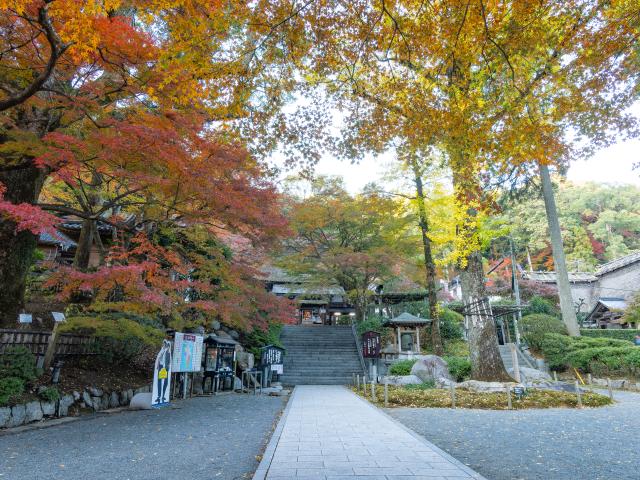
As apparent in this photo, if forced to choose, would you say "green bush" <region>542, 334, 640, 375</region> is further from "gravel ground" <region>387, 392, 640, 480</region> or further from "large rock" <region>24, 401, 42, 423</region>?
"large rock" <region>24, 401, 42, 423</region>

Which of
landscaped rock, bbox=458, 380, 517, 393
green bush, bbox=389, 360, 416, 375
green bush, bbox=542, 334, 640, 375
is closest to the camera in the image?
landscaped rock, bbox=458, 380, 517, 393

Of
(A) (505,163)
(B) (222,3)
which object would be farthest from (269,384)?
(B) (222,3)

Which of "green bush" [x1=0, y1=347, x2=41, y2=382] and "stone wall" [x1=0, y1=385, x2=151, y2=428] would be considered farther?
"green bush" [x1=0, y1=347, x2=41, y2=382]

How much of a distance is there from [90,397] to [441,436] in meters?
7.07

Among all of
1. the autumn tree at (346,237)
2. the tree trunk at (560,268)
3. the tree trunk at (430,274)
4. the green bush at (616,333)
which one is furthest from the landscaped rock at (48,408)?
the green bush at (616,333)

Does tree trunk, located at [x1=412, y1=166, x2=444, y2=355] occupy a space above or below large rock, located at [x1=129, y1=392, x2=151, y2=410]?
above

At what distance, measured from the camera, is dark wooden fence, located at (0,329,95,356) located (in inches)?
261

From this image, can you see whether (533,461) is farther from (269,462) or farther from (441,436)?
(269,462)

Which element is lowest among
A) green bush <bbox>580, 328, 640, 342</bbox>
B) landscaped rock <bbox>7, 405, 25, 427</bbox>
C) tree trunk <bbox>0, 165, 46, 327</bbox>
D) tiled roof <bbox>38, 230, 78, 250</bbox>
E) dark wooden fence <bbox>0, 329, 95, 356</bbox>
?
landscaped rock <bbox>7, 405, 25, 427</bbox>

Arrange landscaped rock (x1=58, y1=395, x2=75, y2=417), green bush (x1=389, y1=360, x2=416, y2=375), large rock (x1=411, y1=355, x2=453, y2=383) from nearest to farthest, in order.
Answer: landscaped rock (x1=58, y1=395, x2=75, y2=417) < large rock (x1=411, y1=355, x2=453, y2=383) < green bush (x1=389, y1=360, x2=416, y2=375)

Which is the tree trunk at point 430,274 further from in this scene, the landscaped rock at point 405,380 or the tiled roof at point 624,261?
the tiled roof at point 624,261

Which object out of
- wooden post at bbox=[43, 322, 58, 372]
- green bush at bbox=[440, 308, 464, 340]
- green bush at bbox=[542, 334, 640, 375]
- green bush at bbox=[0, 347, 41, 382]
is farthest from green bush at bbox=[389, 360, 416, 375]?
green bush at bbox=[0, 347, 41, 382]

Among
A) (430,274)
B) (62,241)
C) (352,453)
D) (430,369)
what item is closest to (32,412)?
(352,453)

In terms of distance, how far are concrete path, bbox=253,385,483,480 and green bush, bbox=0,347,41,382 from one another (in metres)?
4.64
